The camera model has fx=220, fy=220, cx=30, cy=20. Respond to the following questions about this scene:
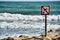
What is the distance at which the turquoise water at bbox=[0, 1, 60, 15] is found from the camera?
4492mm

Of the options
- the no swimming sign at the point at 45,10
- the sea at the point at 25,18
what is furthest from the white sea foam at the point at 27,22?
the no swimming sign at the point at 45,10

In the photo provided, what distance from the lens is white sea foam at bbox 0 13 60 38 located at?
4.51 metres

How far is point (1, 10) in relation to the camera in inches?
177

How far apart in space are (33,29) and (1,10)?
761mm

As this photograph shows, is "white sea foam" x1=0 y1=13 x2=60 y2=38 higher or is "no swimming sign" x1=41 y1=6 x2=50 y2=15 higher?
"no swimming sign" x1=41 y1=6 x2=50 y2=15

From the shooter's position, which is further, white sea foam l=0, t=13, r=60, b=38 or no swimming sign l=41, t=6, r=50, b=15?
white sea foam l=0, t=13, r=60, b=38

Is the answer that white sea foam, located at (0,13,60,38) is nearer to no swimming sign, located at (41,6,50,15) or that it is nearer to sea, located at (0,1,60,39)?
sea, located at (0,1,60,39)

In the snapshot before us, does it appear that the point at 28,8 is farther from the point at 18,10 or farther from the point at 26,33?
the point at 26,33

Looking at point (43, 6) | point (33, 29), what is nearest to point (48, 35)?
point (33, 29)

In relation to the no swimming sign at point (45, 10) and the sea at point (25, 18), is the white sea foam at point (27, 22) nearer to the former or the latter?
the sea at point (25, 18)

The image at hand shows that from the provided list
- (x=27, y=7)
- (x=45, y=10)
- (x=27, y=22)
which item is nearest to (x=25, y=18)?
(x=27, y=22)

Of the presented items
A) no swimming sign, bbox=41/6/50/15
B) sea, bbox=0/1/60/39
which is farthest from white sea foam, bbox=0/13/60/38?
no swimming sign, bbox=41/6/50/15

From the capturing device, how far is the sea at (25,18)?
4.50 metres

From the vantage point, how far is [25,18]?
452cm
